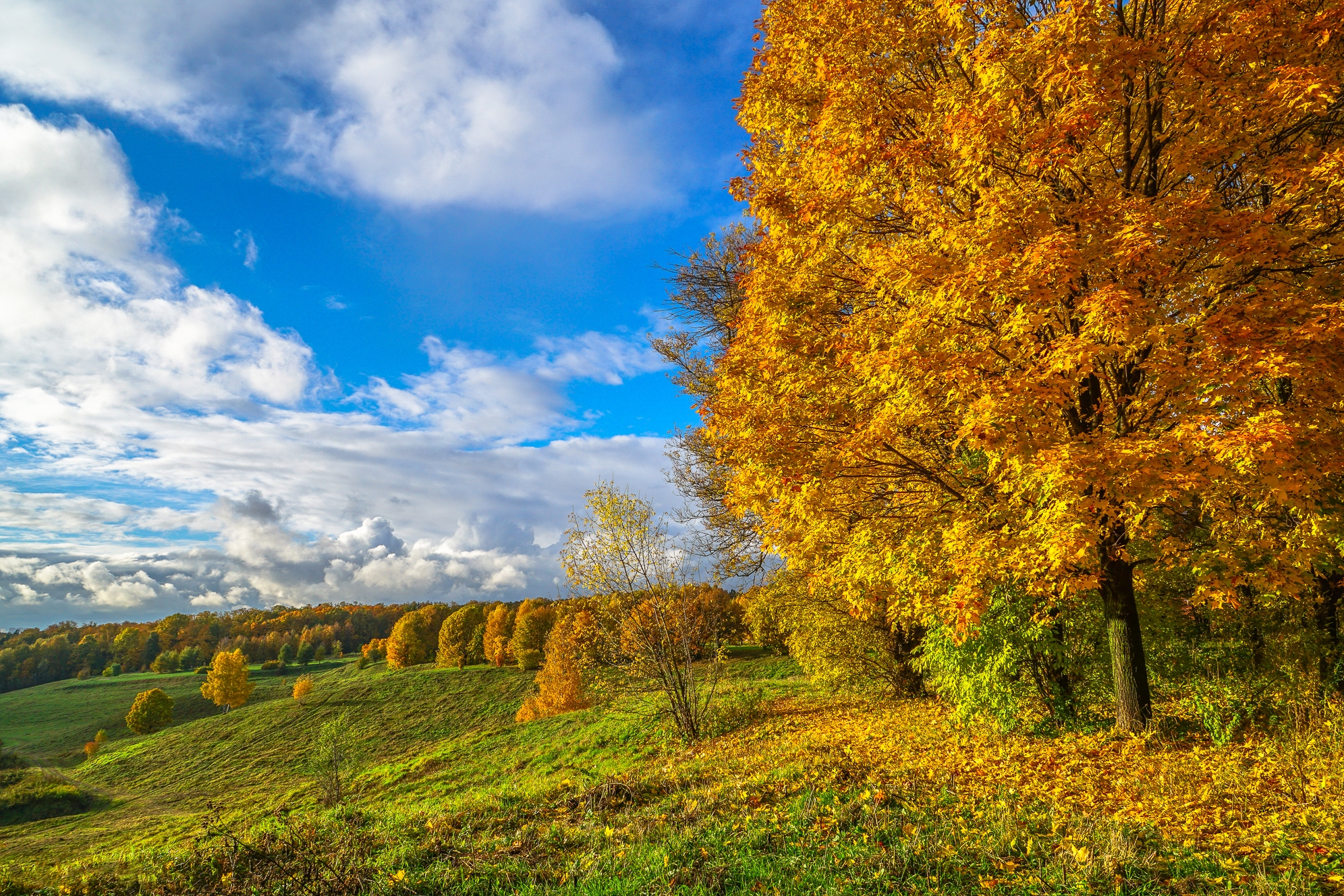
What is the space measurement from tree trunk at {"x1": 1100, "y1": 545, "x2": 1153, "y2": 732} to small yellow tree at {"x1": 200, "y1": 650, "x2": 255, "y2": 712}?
8030 cm

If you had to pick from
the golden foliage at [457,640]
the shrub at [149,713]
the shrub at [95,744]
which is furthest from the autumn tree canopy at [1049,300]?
the shrub at [149,713]

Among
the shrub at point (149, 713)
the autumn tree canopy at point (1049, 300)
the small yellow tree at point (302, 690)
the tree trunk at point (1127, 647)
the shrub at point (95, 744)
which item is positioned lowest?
the shrub at point (95, 744)

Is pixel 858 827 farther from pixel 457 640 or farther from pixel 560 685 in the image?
pixel 457 640

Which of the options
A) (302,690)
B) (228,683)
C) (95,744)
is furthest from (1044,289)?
(95,744)

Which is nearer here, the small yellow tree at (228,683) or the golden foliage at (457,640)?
the small yellow tree at (228,683)

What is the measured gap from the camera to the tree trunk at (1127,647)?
8648 mm

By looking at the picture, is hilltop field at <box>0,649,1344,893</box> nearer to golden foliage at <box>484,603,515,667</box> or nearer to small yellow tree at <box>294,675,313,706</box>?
golden foliage at <box>484,603,515,667</box>

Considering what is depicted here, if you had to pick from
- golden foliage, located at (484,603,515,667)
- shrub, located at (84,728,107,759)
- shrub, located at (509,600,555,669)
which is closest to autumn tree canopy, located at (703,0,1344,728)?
shrub, located at (509,600,555,669)

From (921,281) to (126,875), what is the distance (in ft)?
36.0

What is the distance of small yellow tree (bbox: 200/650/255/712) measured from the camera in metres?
62.5

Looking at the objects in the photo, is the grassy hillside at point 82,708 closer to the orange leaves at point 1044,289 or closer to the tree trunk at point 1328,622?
the orange leaves at point 1044,289

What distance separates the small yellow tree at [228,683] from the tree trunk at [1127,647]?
80.3 metres

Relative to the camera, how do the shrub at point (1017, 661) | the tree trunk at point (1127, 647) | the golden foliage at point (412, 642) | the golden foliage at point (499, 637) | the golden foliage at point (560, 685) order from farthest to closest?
the golden foliage at point (412, 642) < the golden foliage at point (499, 637) < the golden foliage at point (560, 685) < the shrub at point (1017, 661) < the tree trunk at point (1127, 647)

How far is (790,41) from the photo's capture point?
9.33m
